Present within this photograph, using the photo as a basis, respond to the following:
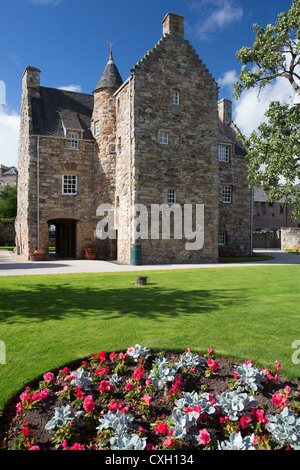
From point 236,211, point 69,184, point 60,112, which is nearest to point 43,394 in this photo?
point 69,184

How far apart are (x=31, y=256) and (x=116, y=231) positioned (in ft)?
22.2

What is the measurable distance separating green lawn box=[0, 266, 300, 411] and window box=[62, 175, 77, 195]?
49.7 ft

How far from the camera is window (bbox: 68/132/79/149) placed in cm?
2652

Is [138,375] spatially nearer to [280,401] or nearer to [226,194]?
[280,401]

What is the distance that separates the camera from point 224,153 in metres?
31.6

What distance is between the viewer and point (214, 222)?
80.2 ft

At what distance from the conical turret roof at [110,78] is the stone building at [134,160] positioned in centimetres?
8

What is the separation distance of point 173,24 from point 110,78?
6.65 m

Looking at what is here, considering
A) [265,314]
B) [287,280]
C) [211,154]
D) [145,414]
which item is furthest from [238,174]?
[145,414]

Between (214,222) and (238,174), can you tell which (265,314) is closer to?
(214,222)

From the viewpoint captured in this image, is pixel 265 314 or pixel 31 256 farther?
pixel 31 256

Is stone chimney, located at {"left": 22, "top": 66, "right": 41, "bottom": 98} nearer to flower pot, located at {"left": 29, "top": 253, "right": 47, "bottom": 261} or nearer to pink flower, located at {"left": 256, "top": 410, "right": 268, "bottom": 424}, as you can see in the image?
flower pot, located at {"left": 29, "top": 253, "right": 47, "bottom": 261}

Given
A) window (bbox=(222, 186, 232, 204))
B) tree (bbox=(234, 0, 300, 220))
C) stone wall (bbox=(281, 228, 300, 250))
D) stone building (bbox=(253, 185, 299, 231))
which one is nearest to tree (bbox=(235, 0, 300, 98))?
tree (bbox=(234, 0, 300, 220))

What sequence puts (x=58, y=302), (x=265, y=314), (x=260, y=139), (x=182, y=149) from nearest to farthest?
(x=265, y=314) → (x=58, y=302) → (x=260, y=139) → (x=182, y=149)
